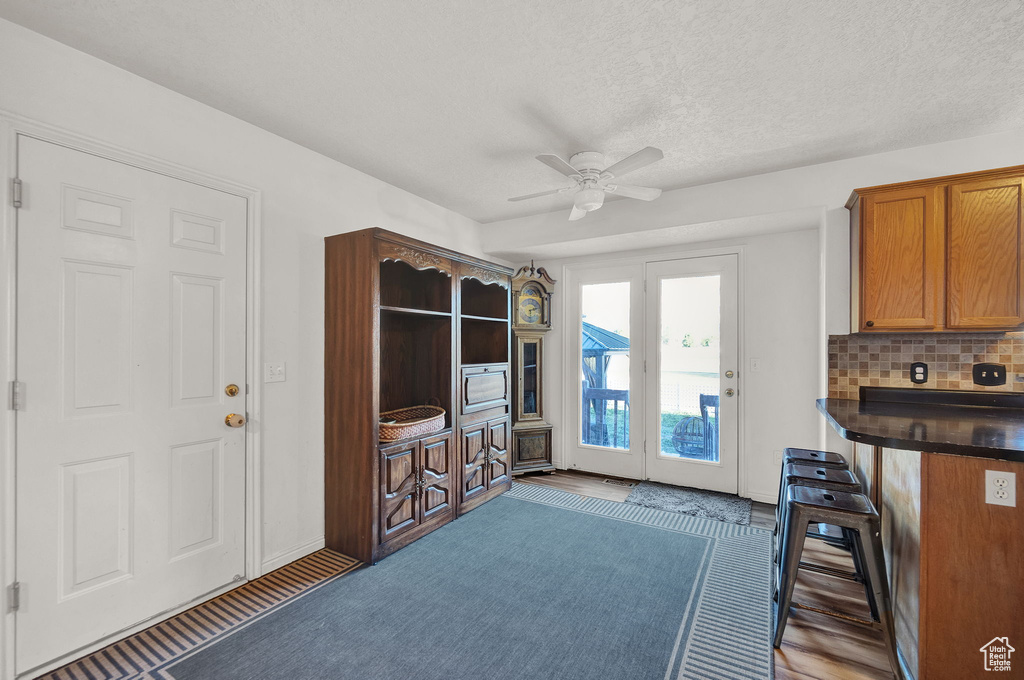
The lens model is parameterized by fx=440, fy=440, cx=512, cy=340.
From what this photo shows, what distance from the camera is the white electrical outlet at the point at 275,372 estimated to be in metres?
2.51

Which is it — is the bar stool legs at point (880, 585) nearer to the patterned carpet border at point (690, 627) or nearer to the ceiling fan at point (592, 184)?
the patterned carpet border at point (690, 627)

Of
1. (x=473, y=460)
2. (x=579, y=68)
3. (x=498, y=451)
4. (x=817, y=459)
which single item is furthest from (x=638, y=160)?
(x=498, y=451)

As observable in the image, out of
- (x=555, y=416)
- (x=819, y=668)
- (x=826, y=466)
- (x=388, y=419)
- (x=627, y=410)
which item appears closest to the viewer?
(x=819, y=668)

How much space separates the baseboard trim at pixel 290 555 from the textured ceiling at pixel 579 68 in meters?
2.45

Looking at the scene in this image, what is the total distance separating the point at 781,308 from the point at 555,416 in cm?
229

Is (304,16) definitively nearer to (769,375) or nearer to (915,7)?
(915,7)

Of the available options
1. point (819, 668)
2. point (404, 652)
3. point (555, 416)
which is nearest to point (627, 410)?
point (555, 416)

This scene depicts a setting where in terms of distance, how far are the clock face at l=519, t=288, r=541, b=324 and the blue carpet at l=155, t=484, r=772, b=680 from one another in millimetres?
2083

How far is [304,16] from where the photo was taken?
1.64 metres

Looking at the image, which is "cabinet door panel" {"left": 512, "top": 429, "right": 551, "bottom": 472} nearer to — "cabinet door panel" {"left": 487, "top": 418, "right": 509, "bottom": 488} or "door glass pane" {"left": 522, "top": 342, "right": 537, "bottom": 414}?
"door glass pane" {"left": 522, "top": 342, "right": 537, "bottom": 414}

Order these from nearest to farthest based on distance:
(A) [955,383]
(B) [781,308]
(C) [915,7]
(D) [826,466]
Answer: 1. (C) [915,7]
2. (D) [826,466]
3. (A) [955,383]
4. (B) [781,308]

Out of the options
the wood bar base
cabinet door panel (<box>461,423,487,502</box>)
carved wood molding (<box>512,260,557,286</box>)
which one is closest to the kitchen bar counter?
the wood bar base

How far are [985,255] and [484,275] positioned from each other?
10.1ft

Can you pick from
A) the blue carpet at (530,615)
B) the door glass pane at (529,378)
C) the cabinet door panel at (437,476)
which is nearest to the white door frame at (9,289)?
the blue carpet at (530,615)
